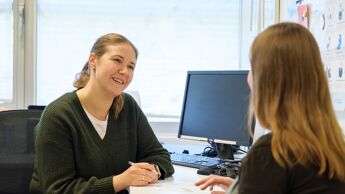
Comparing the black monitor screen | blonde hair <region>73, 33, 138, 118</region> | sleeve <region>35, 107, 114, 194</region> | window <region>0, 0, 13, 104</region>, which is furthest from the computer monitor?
window <region>0, 0, 13, 104</region>

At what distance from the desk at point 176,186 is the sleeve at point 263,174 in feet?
2.04

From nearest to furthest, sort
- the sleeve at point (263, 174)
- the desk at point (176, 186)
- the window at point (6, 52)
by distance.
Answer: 1. the sleeve at point (263, 174)
2. the desk at point (176, 186)
3. the window at point (6, 52)

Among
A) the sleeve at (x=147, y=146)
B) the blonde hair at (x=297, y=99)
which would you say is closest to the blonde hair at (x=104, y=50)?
the sleeve at (x=147, y=146)

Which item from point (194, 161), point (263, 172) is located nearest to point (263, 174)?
point (263, 172)

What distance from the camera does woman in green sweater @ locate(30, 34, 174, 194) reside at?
1.62 meters

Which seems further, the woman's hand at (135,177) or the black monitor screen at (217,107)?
the black monitor screen at (217,107)

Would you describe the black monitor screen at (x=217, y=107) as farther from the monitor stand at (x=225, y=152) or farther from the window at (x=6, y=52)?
the window at (x=6, y=52)

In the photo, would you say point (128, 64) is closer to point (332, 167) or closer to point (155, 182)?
point (155, 182)

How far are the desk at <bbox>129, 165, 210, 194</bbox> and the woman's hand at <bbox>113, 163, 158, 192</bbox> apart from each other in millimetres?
27

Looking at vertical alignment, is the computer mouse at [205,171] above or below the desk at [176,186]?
above

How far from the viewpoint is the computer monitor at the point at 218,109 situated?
206 cm

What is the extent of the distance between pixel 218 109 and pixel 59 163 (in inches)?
33.0

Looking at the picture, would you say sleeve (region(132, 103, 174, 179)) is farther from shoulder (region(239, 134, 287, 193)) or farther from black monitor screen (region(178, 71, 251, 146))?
shoulder (region(239, 134, 287, 193))

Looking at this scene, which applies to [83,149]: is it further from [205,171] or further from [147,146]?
[205,171]
